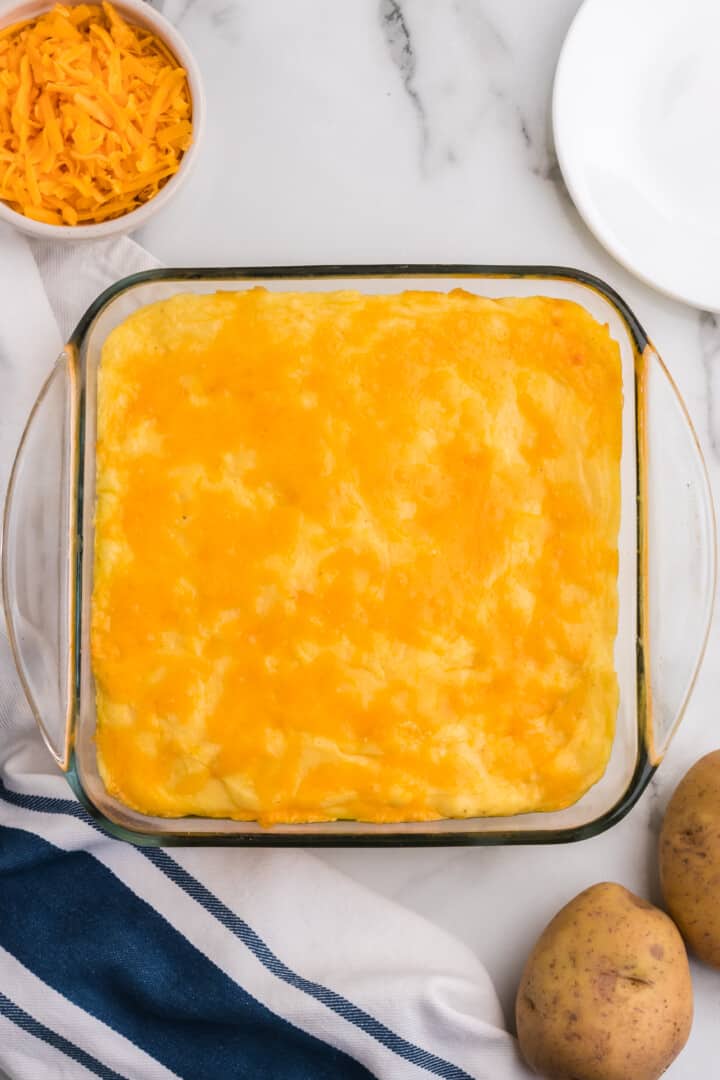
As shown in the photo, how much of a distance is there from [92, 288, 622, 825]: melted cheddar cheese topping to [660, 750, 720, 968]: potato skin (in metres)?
Result: 0.21

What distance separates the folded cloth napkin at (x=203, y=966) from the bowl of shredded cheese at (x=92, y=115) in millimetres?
713

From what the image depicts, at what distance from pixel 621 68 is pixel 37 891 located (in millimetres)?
1640

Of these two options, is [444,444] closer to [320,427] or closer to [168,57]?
[320,427]

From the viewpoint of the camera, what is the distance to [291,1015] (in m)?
1.77

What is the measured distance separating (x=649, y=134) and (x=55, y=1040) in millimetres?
1750

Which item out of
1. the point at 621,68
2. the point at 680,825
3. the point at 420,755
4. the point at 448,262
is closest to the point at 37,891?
the point at 420,755

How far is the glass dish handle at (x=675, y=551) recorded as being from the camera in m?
1.76

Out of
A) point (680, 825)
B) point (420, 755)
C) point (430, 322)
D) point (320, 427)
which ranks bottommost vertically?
point (680, 825)

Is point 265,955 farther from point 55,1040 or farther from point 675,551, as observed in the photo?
point 675,551

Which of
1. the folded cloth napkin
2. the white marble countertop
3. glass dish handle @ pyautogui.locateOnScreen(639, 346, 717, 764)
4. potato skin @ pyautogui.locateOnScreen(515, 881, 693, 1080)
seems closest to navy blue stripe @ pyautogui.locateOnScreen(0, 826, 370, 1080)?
the folded cloth napkin

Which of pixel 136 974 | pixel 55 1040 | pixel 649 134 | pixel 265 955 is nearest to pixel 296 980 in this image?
pixel 265 955

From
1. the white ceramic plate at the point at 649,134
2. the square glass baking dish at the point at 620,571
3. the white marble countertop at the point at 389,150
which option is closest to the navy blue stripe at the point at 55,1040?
the square glass baking dish at the point at 620,571

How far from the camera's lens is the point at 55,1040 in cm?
177

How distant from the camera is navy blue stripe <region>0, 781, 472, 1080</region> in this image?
5.77ft
